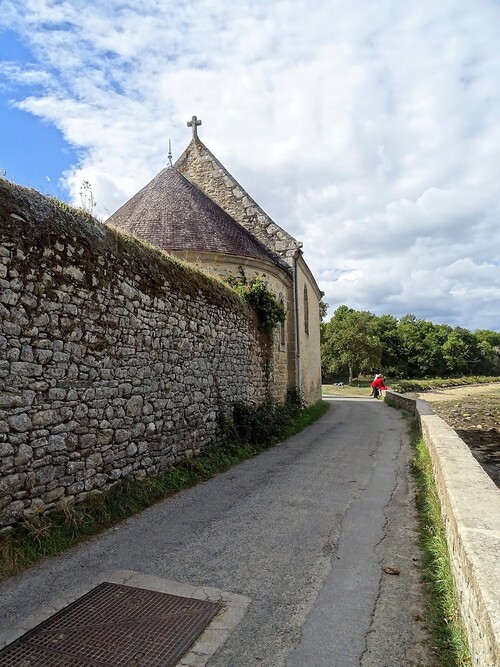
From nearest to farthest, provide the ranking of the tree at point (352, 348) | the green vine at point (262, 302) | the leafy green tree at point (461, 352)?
the green vine at point (262, 302)
the tree at point (352, 348)
the leafy green tree at point (461, 352)

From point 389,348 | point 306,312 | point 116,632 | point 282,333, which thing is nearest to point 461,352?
point 389,348

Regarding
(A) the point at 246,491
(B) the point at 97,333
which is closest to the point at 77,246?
(B) the point at 97,333

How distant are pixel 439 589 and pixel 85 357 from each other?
13.7 feet

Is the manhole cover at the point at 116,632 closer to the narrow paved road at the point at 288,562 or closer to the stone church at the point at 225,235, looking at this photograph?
the narrow paved road at the point at 288,562

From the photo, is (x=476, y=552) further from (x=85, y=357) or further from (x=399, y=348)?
(x=399, y=348)

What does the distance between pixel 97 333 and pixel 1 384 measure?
1.44 meters

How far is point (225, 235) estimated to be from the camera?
13.6 meters

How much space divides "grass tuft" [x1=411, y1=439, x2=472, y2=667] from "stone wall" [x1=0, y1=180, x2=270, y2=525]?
3.60 metres

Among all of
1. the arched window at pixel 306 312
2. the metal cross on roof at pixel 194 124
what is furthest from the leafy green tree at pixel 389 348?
the metal cross on roof at pixel 194 124

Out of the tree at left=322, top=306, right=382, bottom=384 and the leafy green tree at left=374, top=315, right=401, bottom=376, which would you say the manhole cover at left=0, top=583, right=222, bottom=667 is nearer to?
the tree at left=322, top=306, right=382, bottom=384

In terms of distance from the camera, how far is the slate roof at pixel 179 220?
12.5m

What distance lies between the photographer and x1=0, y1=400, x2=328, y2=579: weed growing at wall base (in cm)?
420

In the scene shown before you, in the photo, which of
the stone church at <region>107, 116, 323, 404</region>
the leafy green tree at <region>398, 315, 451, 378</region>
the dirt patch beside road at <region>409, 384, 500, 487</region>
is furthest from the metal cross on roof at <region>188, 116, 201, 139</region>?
the leafy green tree at <region>398, 315, 451, 378</region>

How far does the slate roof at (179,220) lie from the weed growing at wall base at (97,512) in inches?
232
